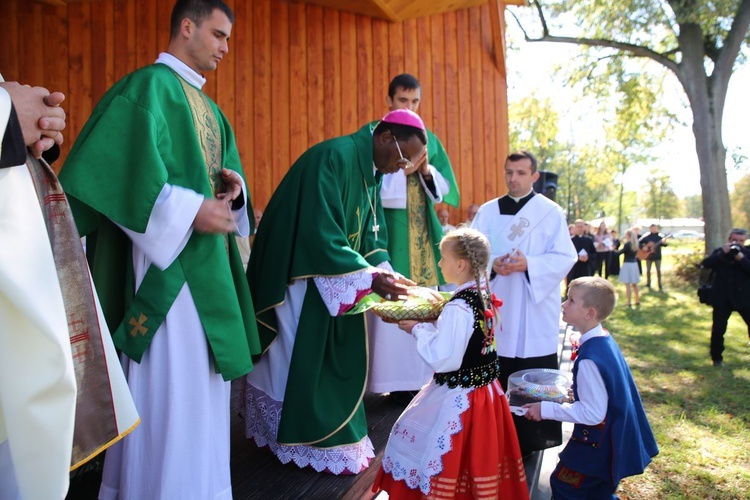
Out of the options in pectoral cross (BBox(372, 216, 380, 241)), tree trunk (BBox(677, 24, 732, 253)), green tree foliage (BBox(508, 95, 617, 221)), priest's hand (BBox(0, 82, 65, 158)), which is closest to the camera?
priest's hand (BBox(0, 82, 65, 158))

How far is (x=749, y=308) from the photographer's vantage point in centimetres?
727

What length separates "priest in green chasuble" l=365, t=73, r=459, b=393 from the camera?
4.18m

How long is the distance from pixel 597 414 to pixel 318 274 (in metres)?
1.46

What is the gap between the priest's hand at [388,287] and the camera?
2967mm

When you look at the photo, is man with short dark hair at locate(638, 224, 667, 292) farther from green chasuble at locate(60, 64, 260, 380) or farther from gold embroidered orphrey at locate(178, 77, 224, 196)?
green chasuble at locate(60, 64, 260, 380)

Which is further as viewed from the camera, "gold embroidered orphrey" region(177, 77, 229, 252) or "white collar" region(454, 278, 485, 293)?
"white collar" region(454, 278, 485, 293)

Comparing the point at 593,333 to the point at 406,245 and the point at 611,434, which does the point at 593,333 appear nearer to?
the point at 611,434

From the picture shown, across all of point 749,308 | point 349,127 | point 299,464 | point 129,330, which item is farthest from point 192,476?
point 749,308

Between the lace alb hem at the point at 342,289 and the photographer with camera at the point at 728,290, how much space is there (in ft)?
19.7

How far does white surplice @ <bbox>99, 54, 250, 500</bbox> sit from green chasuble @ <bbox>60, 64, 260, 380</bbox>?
5 centimetres

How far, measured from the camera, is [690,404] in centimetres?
564

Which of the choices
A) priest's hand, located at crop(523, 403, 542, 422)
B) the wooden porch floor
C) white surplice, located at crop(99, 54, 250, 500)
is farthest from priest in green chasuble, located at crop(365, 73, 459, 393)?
white surplice, located at crop(99, 54, 250, 500)

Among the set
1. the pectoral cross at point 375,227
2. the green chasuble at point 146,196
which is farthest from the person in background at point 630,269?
the green chasuble at point 146,196

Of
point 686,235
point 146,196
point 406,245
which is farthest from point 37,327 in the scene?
point 686,235
